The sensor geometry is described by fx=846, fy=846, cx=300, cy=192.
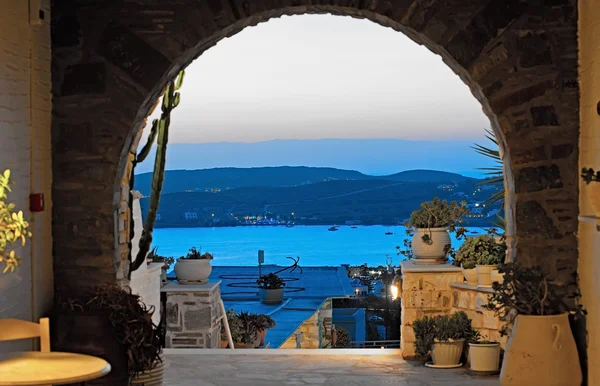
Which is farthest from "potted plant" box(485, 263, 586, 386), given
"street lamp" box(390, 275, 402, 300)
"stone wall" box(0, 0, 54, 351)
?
"stone wall" box(0, 0, 54, 351)

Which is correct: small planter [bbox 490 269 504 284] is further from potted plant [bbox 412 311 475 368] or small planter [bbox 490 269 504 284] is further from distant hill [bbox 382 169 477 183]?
distant hill [bbox 382 169 477 183]

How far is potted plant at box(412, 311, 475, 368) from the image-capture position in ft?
23.1

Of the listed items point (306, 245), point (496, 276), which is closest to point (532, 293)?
point (496, 276)

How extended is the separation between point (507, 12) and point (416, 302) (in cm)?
293

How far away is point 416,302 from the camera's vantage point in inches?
295

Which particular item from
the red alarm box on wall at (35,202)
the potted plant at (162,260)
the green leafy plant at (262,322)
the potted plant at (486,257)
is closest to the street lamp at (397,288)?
the potted plant at (486,257)

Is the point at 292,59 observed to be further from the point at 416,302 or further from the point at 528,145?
the point at 528,145

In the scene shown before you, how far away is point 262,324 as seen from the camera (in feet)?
32.3

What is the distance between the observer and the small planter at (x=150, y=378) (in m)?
5.48

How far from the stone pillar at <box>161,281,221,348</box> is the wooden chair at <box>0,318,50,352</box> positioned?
3977mm

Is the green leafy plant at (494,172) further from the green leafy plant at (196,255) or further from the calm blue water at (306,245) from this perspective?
the calm blue water at (306,245)

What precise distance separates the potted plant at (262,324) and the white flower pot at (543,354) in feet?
15.9

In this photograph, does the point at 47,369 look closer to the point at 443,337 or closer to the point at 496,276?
the point at 443,337

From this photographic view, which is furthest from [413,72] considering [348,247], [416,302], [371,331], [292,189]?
[348,247]
